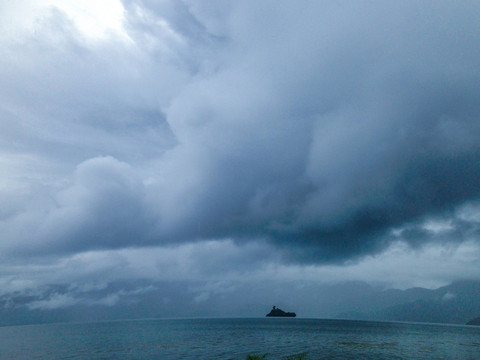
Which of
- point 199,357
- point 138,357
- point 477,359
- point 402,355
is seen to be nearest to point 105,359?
point 138,357

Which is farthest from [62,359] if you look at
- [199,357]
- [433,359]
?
[433,359]

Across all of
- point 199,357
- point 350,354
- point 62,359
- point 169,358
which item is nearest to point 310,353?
A: point 350,354

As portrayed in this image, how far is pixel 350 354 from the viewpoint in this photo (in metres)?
98.3

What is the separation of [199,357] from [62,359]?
44537 mm

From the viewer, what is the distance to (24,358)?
371 feet

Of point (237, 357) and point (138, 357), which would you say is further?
point (138, 357)

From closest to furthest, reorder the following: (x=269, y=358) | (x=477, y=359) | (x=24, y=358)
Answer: (x=269, y=358)
(x=477, y=359)
(x=24, y=358)

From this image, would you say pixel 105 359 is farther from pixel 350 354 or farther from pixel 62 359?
pixel 350 354

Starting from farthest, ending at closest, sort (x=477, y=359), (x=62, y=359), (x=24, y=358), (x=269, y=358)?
(x=24, y=358) < (x=62, y=359) < (x=477, y=359) < (x=269, y=358)

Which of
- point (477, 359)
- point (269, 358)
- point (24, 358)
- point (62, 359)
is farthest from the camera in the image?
point (24, 358)

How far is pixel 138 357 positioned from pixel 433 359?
275 ft

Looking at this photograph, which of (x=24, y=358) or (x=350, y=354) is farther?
(x=24, y=358)

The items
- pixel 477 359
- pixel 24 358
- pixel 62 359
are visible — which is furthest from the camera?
pixel 24 358

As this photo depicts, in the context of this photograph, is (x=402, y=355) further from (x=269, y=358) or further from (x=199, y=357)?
(x=199, y=357)
